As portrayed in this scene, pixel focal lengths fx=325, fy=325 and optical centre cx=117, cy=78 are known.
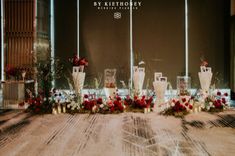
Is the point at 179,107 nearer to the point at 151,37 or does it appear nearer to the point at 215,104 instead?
the point at 215,104

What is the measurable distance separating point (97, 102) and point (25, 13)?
3594mm

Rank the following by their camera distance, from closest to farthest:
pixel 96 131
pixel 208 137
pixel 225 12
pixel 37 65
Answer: pixel 208 137 → pixel 96 131 → pixel 37 65 → pixel 225 12

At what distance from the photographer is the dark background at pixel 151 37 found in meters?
8.81

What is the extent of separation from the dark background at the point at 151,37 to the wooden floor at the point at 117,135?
152 inches

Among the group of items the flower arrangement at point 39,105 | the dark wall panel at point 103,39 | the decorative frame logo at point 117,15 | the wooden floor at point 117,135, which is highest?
the decorative frame logo at point 117,15

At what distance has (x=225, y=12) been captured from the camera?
8719 mm

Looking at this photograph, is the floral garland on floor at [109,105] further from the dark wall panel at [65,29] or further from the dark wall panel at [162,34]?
the dark wall panel at [65,29]

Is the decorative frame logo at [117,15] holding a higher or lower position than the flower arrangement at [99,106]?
higher

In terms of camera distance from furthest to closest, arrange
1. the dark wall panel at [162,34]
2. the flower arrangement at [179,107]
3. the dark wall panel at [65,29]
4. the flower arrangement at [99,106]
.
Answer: the dark wall panel at [65,29]
the dark wall panel at [162,34]
the flower arrangement at [99,106]
the flower arrangement at [179,107]

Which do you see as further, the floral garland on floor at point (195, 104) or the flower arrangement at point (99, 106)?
the flower arrangement at point (99, 106)

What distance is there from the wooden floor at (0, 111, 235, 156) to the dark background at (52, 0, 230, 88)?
3851 millimetres

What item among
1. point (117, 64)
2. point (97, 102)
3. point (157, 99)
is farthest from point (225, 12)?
point (97, 102)

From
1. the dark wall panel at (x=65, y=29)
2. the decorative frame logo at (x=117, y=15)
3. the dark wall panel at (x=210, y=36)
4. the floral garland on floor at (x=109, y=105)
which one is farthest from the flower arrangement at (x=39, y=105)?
the dark wall panel at (x=210, y=36)

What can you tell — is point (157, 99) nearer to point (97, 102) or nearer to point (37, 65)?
point (97, 102)
